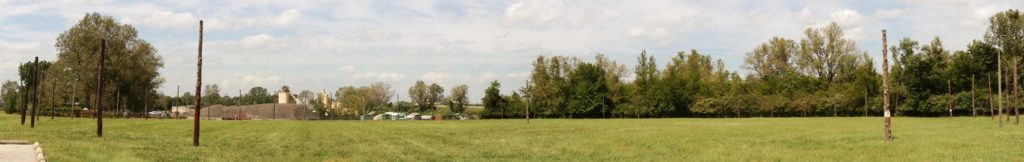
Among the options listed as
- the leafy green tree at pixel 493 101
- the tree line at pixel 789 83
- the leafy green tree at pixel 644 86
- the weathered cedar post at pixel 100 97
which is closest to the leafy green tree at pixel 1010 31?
the tree line at pixel 789 83

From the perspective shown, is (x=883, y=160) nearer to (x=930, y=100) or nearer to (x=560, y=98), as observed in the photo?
(x=930, y=100)

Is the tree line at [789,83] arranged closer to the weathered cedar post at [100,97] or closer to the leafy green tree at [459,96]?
the leafy green tree at [459,96]

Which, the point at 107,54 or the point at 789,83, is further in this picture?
the point at 789,83

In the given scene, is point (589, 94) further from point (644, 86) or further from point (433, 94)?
point (433, 94)

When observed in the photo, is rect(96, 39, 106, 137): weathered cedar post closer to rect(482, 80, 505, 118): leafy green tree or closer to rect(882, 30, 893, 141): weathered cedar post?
rect(882, 30, 893, 141): weathered cedar post

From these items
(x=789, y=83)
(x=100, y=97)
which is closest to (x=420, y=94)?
(x=789, y=83)

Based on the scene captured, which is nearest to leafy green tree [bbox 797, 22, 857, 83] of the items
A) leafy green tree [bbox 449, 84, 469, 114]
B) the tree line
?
the tree line

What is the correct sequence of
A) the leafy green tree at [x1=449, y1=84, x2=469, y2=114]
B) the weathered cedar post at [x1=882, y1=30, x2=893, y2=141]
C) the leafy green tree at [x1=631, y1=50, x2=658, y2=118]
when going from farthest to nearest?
the leafy green tree at [x1=449, y1=84, x2=469, y2=114] → the leafy green tree at [x1=631, y1=50, x2=658, y2=118] → the weathered cedar post at [x1=882, y1=30, x2=893, y2=141]

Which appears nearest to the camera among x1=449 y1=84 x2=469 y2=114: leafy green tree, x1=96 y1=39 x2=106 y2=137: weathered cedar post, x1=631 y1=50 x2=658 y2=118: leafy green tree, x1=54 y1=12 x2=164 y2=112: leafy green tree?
x1=96 y1=39 x2=106 y2=137: weathered cedar post

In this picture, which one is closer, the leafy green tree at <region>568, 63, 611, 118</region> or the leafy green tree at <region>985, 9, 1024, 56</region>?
the leafy green tree at <region>985, 9, 1024, 56</region>

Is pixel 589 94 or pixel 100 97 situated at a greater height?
pixel 589 94

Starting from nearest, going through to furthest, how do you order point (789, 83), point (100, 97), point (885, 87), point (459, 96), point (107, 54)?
point (885, 87), point (100, 97), point (107, 54), point (789, 83), point (459, 96)

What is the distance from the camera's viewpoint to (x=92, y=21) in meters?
104

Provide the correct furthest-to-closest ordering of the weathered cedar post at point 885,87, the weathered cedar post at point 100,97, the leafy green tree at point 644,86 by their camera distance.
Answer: the leafy green tree at point 644,86
the weathered cedar post at point 100,97
the weathered cedar post at point 885,87
